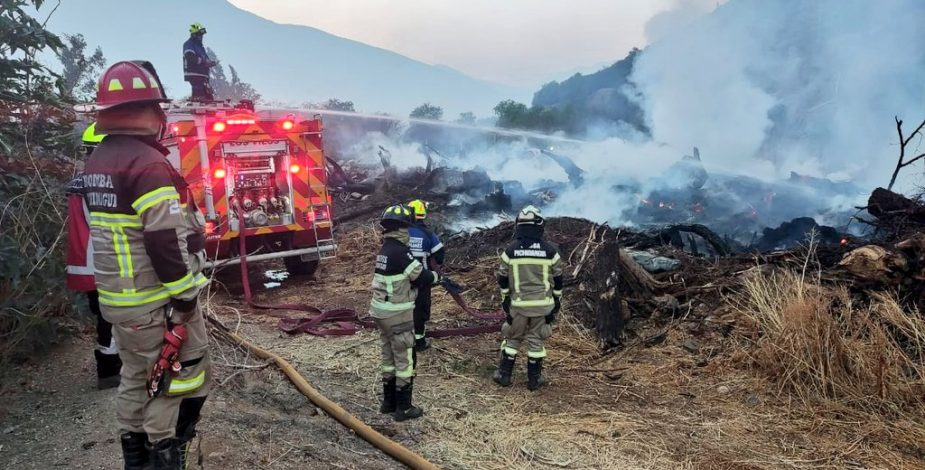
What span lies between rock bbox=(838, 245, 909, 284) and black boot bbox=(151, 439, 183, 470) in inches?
229

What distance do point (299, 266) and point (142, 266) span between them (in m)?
6.16

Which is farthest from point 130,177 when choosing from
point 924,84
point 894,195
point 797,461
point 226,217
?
point 924,84

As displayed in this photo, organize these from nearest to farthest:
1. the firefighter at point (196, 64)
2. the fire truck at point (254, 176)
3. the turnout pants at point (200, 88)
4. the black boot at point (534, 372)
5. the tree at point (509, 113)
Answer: the black boot at point (534, 372) < the fire truck at point (254, 176) < the firefighter at point (196, 64) < the turnout pants at point (200, 88) < the tree at point (509, 113)

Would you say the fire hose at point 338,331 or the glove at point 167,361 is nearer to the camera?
the glove at point 167,361

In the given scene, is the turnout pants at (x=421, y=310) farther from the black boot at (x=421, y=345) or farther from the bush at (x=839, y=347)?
the bush at (x=839, y=347)

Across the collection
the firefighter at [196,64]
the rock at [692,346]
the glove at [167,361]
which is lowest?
the rock at [692,346]

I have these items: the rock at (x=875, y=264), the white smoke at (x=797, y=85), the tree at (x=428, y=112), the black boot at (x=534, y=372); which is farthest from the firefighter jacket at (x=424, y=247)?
the tree at (x=428, y=112)

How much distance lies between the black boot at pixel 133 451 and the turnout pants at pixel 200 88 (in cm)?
649

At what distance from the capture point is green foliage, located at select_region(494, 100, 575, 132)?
28.8 meters

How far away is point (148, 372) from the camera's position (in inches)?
101

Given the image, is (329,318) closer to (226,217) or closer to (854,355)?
(226,217)

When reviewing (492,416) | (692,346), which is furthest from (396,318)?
(692,346)

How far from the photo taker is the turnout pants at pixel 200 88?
815 centimetres

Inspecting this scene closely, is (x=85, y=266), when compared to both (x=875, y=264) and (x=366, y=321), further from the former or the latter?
(x=875, y=264)
